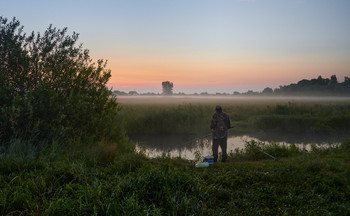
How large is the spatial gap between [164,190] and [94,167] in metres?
2.81

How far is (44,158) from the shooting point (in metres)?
6.67

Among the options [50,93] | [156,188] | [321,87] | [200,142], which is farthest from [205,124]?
[321,87]

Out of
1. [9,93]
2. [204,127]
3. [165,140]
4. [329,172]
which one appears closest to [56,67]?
[9,93]

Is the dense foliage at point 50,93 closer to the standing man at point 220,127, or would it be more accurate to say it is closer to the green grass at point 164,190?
the green grass at point 164,190

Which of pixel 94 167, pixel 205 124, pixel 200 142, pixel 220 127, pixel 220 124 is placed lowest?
pixel 200 142

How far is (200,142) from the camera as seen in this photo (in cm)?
1834

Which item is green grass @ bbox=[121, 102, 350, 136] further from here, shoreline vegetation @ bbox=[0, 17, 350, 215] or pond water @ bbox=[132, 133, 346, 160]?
shoreline vegetation @ bbox=[0, 17, 350, 215]

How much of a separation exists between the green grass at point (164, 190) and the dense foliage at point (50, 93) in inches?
49.6

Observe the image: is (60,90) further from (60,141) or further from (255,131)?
(255,131)

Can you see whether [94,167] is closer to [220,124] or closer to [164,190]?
[164,190]

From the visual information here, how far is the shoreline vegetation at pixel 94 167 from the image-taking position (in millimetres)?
4324

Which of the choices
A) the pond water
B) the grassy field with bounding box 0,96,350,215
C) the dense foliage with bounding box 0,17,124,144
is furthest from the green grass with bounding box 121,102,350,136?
the grassy field with bounding box 0,96,350,215

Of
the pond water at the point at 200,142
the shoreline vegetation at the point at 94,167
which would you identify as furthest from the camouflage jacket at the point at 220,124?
the pond water at the point at 200,142

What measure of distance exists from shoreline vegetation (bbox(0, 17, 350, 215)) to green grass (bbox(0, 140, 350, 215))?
2cm
